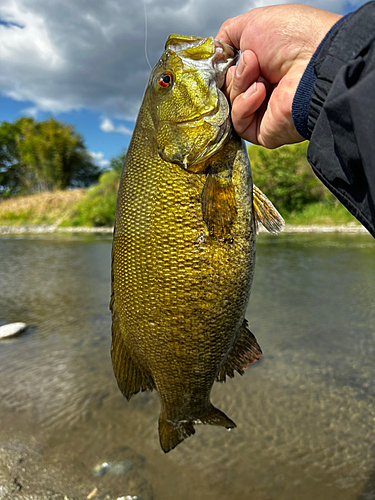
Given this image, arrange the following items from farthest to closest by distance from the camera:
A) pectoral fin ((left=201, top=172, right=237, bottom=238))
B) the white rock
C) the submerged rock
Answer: the white rock, the submerged rock, pectoral fin ((left=201, top=172, right=237, bottom=238))

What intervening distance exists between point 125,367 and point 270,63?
6.39 ft

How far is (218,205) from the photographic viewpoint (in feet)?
6.14

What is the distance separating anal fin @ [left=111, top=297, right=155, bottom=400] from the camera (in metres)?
2.24

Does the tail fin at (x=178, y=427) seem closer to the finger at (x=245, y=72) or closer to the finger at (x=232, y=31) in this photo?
the finger at (x=245, y=72)

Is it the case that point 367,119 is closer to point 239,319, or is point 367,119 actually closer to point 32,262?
point 239,319

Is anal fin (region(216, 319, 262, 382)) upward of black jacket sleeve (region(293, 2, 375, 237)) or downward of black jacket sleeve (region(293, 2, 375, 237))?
downward

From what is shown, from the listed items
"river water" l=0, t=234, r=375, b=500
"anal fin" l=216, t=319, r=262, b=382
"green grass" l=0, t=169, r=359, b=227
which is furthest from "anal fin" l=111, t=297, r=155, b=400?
"green grass" l=0, t=169, r=359, b=227

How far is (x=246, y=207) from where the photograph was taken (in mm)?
1995

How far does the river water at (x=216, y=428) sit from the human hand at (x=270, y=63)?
11.1ft

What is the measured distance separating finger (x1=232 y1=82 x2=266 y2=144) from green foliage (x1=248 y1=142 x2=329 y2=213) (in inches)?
1263

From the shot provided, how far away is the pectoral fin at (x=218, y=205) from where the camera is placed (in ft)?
6.14

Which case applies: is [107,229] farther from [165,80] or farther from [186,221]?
[186,221]

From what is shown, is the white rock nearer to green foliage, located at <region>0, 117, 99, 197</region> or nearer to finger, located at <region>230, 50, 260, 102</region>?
finger, located at <region>230, 50, 260, 102</region>

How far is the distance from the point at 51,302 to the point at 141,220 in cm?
861
